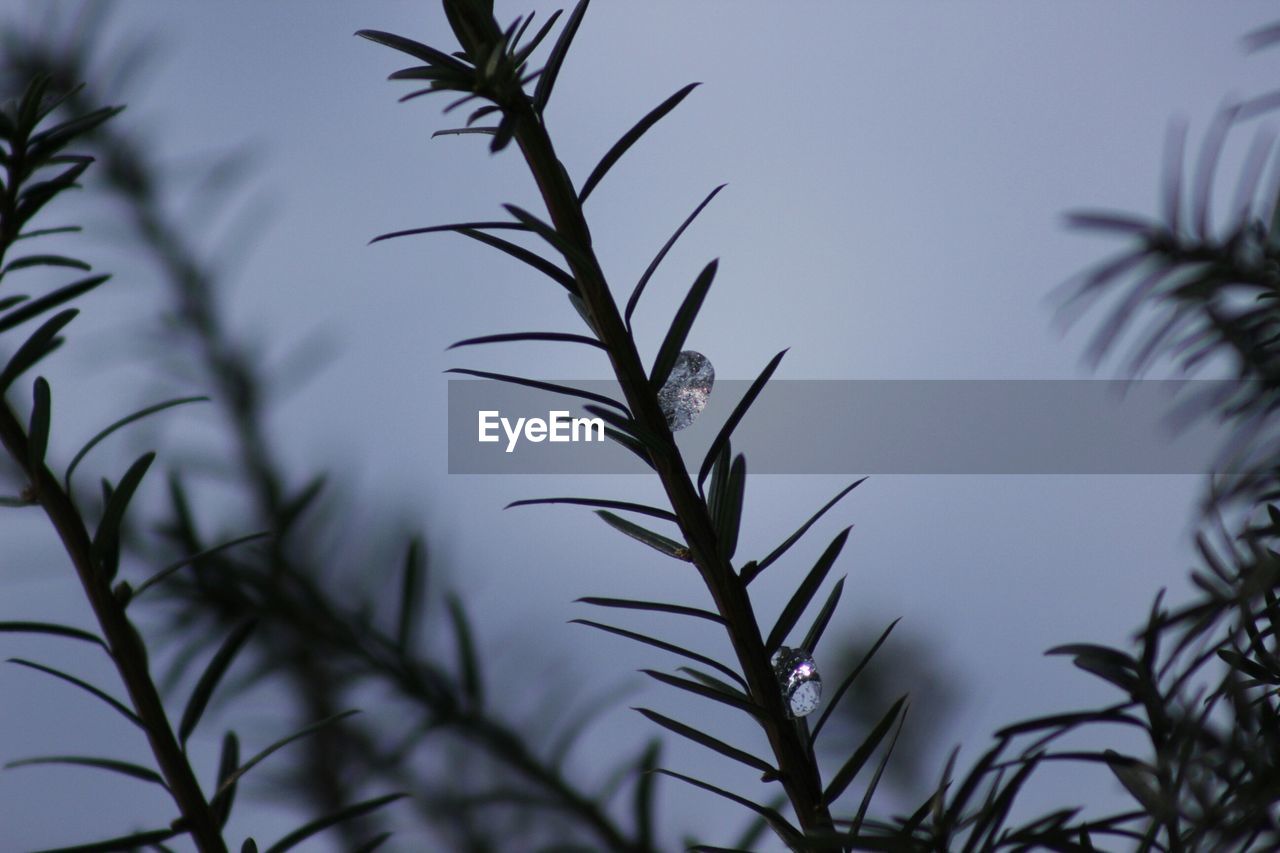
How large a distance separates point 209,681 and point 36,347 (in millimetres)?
84

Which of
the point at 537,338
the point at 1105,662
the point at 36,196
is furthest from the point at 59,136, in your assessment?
the point at 1105,662

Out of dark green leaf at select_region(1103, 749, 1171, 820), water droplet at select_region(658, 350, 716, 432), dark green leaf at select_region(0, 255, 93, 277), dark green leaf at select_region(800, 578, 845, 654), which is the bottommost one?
dark green leaf at select_region(1103, 749, 1171, 820)

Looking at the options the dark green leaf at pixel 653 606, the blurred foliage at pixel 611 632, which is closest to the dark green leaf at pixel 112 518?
the blurred foliage at pixel 611 632

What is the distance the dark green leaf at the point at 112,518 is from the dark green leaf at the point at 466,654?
158mm

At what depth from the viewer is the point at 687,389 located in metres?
0.27

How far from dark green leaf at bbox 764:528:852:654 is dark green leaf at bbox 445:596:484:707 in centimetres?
18

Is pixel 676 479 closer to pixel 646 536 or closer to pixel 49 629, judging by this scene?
pixel 646 536

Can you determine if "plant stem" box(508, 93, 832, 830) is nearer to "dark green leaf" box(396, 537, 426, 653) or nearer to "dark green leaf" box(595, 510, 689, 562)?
"dark green leaf" box(595, 510, 689, 562)

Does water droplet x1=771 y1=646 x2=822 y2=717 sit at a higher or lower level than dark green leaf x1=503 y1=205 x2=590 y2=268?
lower

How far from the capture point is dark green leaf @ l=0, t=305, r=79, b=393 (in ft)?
0.72

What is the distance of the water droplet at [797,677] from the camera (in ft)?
0.74

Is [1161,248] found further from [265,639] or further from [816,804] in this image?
[265,639]

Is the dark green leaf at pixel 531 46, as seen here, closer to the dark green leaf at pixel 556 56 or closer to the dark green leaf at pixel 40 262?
the dark green leaf at pixel 556 56

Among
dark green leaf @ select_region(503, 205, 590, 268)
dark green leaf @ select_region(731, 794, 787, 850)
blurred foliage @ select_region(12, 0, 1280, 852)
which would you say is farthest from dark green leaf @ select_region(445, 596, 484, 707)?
dark green leaf @ select_region(503, 205, 590, 268)
